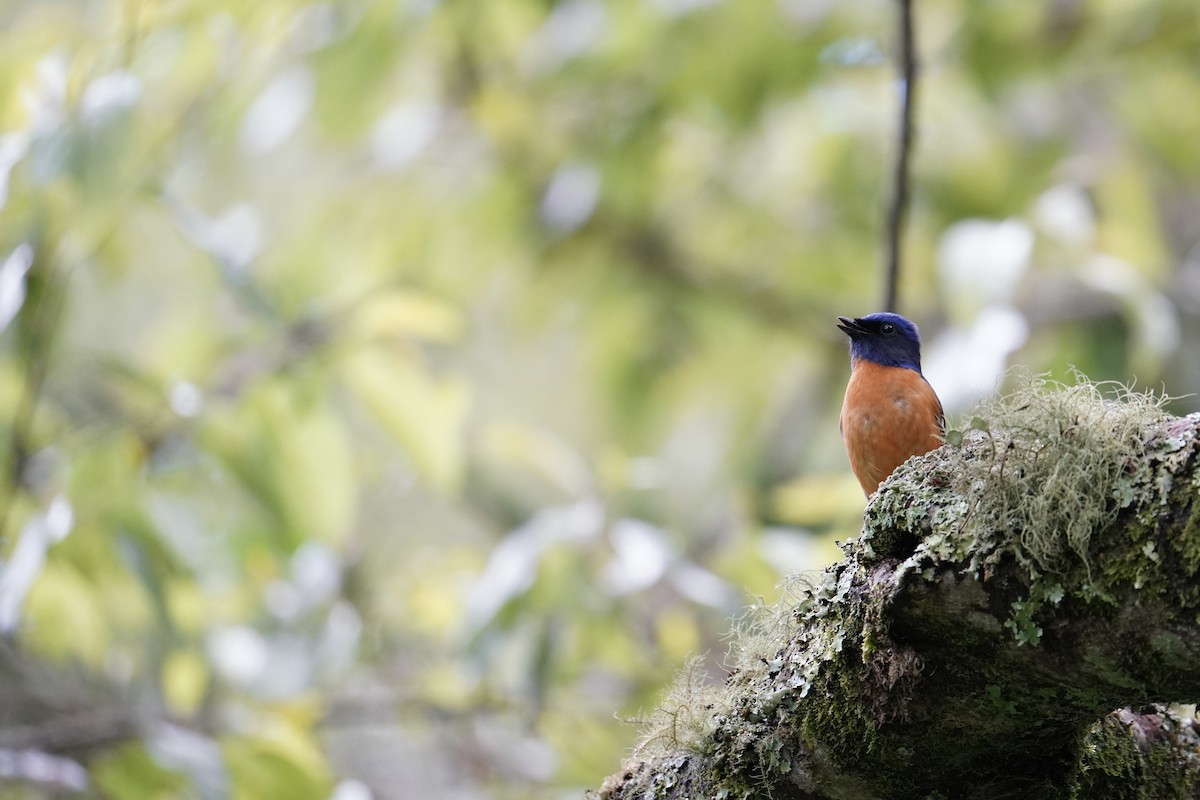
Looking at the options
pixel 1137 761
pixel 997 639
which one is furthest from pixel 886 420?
pixel 997 639

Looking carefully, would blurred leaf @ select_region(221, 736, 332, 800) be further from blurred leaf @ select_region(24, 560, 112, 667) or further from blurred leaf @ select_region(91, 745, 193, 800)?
blurred leaf @ select_region(24, 560, 112, 667)

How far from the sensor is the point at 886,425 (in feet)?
9.86

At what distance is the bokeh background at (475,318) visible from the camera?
3.74 metres

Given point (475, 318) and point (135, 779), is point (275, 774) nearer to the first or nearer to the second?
point (135, 779)

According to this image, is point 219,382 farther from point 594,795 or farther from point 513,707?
A: point 594,795

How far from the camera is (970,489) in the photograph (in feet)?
5.14

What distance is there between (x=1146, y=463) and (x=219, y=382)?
12.5 feet

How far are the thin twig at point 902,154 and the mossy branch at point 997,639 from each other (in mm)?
2023

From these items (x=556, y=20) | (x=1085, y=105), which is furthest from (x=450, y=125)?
(x=1085, y=105)

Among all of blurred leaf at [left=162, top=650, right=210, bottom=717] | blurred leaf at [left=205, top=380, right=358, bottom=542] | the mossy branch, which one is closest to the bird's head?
the mossy branch

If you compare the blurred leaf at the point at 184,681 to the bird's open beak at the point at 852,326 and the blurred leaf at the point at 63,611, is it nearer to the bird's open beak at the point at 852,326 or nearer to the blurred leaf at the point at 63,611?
the blurred leaf at the point at 63,611

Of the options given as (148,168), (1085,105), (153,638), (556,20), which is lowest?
(153,638)

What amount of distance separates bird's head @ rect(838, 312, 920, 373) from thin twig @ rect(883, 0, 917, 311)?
1.22 feet

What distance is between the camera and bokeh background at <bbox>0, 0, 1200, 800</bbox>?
3744 millimetres
